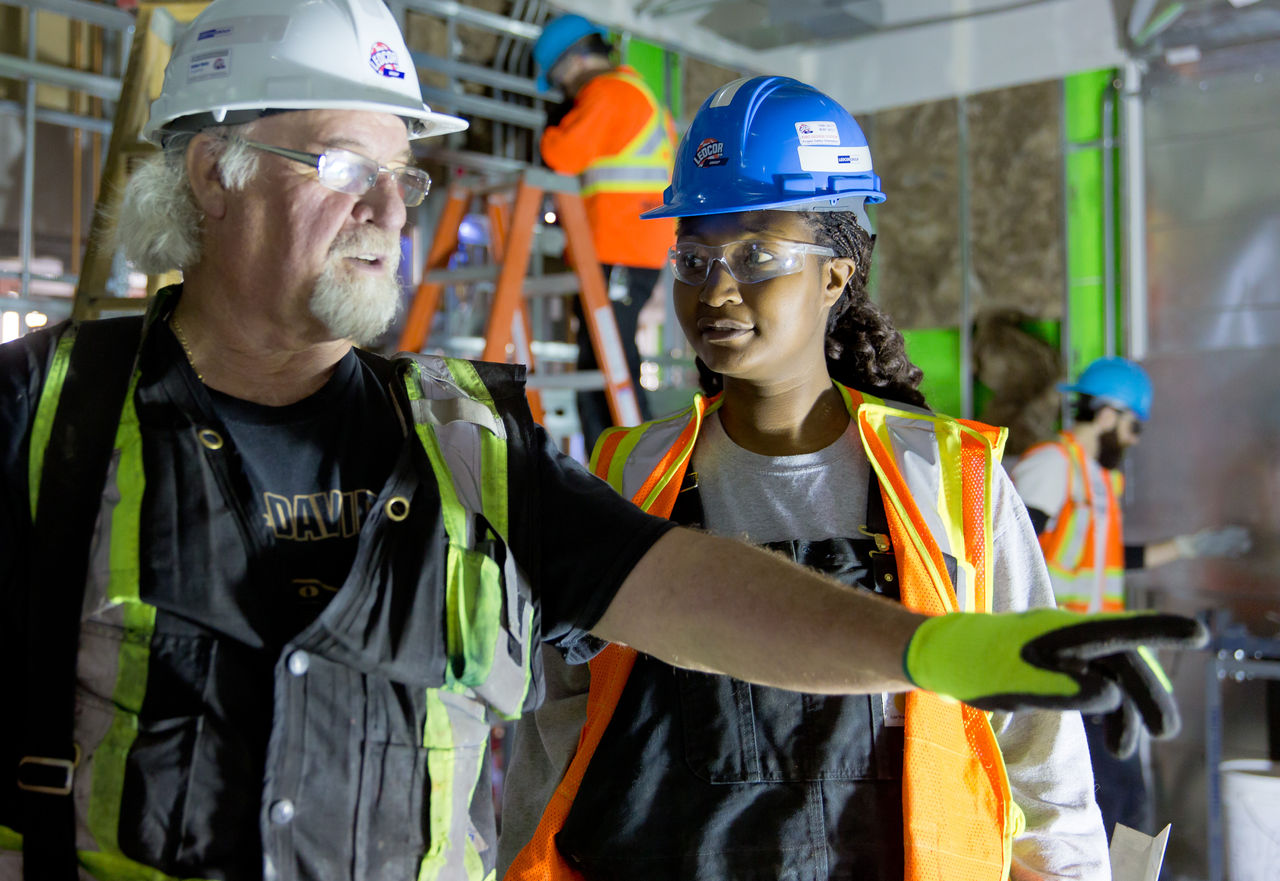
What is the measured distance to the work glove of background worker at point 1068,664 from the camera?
1023 millimetres

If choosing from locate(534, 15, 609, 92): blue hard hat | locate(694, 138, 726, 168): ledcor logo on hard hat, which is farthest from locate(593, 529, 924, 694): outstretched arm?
locate(534, 15, 609, 92): blue hard hat

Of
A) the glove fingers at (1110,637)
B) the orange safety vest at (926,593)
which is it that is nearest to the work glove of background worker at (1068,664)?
the glove fingers at (1110,637)

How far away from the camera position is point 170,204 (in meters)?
1.58

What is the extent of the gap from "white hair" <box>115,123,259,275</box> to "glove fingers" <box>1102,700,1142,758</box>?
128 cm

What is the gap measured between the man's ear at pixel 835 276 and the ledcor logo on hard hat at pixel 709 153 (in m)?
0.28

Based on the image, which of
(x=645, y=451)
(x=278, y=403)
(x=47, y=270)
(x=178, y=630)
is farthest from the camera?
(x=47, y=270)

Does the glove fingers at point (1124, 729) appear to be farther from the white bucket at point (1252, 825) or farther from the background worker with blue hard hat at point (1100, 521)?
the white bucket at point (1252, 825)

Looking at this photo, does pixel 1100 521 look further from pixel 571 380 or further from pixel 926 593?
pixel 926 593

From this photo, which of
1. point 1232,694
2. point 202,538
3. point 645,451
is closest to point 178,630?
point 202,538

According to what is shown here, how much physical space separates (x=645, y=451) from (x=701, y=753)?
563mm

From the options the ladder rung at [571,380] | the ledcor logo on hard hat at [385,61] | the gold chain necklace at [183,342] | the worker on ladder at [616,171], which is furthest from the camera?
the worker on ladder at [616,171]

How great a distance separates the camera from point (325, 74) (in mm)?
1532

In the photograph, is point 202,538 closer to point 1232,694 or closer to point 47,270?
point 47,270

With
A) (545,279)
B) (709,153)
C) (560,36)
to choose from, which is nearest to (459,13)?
(560,36)
